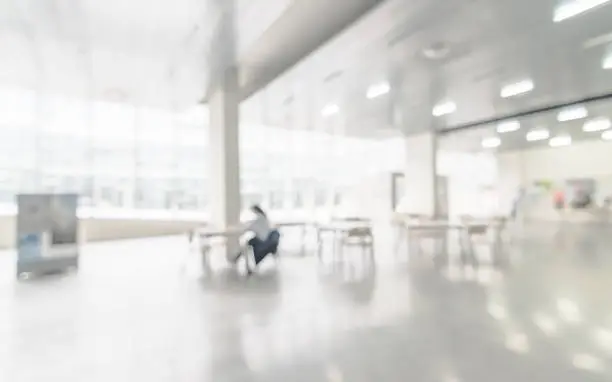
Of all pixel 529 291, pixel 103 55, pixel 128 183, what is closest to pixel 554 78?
pixel 529 291

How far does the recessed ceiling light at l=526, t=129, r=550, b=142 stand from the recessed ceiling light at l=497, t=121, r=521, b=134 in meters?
1.16

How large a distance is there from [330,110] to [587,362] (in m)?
9.46

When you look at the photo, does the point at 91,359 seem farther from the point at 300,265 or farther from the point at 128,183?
the point at 128,183

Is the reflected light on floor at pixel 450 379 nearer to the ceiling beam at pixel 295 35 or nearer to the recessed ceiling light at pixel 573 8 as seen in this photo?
the ceiling beam at pixel 295 35

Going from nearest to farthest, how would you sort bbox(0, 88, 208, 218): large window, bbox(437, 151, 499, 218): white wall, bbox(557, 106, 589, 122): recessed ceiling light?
1. bbox(0, 88, 208, 218): large window
2. bbox(557, 106, 589, 122): recessed ceiling light
3. bbox(437, 151, 499, 218): white wall

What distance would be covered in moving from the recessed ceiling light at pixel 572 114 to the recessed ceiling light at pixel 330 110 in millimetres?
6561

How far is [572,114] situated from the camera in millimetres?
12508

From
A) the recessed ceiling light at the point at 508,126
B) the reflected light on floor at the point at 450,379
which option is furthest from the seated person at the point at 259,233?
the recessed ceiling light at the point at 508,126

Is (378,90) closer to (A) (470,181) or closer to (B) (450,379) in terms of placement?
(B) (450,379)

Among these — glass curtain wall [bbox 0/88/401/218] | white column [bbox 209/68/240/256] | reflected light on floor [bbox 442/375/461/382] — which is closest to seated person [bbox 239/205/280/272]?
white column [bbox 209/68/240/256]

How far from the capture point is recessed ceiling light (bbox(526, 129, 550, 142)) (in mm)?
15550

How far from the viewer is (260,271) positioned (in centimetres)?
689

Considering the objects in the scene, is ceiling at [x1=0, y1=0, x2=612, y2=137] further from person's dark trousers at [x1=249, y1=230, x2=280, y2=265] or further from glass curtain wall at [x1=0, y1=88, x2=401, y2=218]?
person's dark trousers at [x1=249, y1=230, x2=280, y2=265]

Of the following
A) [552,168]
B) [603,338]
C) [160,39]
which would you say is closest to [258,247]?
[160,39]
